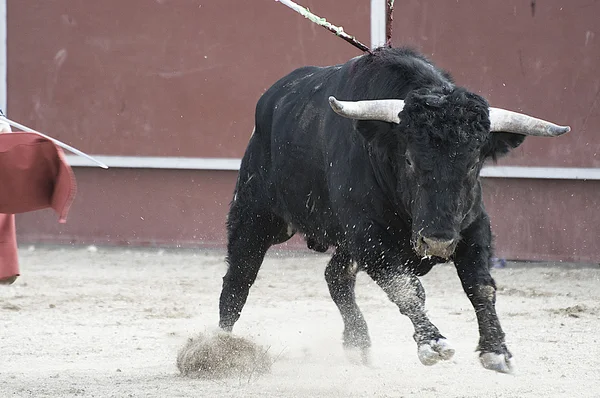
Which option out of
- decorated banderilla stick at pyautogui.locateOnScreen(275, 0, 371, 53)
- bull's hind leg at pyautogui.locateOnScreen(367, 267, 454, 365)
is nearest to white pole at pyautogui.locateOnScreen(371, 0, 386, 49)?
decorated banderilla stick at pyautogui.locateOnScreen(275, 0, 371, 53)

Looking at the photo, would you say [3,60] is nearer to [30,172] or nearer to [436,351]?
[30,172]

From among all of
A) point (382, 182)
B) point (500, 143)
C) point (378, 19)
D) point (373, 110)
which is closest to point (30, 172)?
point (373, 110)

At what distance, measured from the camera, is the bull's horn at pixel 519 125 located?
161 inches

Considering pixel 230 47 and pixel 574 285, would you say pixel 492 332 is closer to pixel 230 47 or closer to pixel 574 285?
pixel 574 285

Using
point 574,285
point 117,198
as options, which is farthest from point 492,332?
point 117,198

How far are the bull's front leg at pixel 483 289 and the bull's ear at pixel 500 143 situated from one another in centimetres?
28

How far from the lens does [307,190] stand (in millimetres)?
4898

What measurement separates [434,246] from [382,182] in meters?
0.60

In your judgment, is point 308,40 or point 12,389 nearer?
point 12,389

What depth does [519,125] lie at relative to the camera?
413 cm

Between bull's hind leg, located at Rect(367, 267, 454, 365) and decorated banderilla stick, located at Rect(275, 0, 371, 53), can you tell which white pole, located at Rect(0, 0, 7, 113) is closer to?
decorated banderilla stick, located at Rect(275, 0, 371, 53)

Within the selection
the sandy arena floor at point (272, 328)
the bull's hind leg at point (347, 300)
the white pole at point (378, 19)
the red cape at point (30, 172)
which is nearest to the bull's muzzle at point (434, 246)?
the sandy arena floor at point (272, 328)

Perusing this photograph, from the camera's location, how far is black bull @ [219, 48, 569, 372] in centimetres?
391

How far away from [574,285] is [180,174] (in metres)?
3.20
